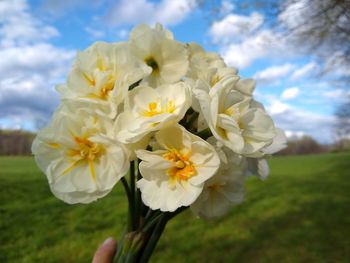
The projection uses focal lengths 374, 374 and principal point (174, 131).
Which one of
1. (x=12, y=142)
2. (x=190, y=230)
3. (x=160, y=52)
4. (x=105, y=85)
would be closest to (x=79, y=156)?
(x=105, y=85)

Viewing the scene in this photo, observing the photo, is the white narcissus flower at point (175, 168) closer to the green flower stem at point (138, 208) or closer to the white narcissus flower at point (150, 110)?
the white narcissus flower at point (150, 110)

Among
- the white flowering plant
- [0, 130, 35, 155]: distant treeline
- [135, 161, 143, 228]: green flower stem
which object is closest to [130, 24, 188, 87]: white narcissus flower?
the white flowering plant

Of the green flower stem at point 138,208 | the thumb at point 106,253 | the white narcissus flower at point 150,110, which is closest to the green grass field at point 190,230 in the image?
the thumb at point 106,253

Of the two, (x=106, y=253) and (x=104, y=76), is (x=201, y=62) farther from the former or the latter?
(x=106, y=253)

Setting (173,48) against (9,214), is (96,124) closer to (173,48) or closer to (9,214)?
(173,48)

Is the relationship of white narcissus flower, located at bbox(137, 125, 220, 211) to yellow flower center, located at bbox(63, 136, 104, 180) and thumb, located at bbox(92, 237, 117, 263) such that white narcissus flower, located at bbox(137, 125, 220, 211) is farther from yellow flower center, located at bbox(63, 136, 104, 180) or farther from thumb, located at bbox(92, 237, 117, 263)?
thumb, located at bbox(92, 237, 117, 263)
